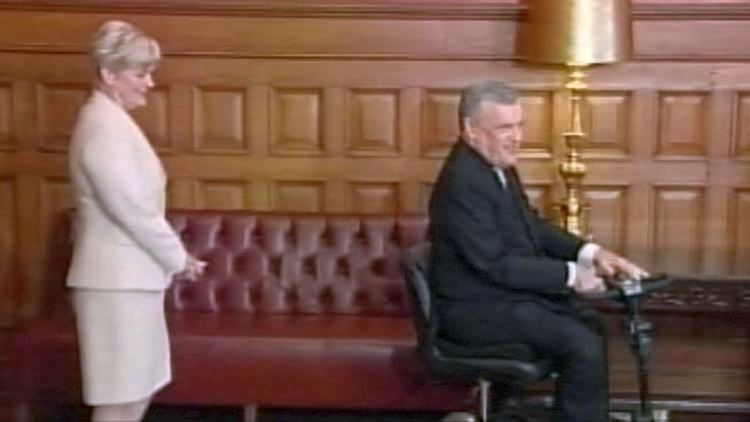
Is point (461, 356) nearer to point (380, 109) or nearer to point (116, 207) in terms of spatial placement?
point (116, 207)

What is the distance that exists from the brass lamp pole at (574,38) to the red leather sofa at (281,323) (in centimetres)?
79

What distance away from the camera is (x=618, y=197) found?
18.4 ft

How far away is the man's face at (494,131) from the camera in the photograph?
426 centimetres

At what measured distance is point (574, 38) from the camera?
5.13 metres

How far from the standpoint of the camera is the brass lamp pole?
5.12 m

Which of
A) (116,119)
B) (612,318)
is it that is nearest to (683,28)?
(612,318)

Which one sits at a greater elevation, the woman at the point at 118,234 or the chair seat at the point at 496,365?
the woman at the point at 118,234

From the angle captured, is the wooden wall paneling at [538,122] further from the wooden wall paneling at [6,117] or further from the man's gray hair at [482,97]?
the wooden wall paneling at [6,117]

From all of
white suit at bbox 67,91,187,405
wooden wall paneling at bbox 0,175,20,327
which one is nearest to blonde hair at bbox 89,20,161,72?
white suit at bbox 67,91,187,405

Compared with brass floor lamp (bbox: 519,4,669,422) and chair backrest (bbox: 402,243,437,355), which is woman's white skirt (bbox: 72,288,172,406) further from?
brass floor lamp (bbox: 519,4,669,422)

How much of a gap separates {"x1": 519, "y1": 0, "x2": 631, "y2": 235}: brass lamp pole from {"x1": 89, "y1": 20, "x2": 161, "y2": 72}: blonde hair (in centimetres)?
184

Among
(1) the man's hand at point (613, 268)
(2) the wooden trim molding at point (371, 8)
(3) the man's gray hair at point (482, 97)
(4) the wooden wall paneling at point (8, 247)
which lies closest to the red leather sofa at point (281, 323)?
(4) the wooden wall paneling at point (8, 247)

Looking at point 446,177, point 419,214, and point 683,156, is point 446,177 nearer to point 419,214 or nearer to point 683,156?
point 419,214

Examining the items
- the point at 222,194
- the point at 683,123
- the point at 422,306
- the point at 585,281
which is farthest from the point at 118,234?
the point at 683,123
